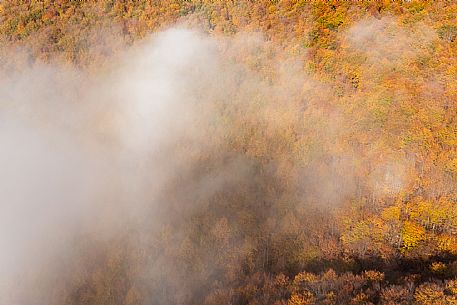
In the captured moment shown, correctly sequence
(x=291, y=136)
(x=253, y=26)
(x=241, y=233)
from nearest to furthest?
(x=241, y=233)
(x=291, y=136)
(x=253, y=26)

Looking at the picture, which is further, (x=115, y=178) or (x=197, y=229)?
(x=115, y=178)

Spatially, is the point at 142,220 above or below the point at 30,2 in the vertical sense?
below

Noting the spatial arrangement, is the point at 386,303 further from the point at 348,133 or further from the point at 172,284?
the point at 348,133

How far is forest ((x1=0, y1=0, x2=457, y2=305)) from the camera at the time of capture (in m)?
64.0

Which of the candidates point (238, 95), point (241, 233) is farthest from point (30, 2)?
point (241, 233)

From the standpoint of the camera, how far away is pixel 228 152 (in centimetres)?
10675

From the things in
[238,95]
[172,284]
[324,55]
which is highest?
[324,55]

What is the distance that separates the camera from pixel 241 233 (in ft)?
264

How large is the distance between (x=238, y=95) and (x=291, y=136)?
27.5m

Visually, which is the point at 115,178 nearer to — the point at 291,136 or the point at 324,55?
the point at 291,136

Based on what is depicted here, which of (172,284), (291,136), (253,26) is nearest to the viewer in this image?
(172,284)

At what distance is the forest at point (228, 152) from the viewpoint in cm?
6400

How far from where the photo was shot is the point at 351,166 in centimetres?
8425

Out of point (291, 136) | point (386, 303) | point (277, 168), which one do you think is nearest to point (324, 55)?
point (291, 136)
